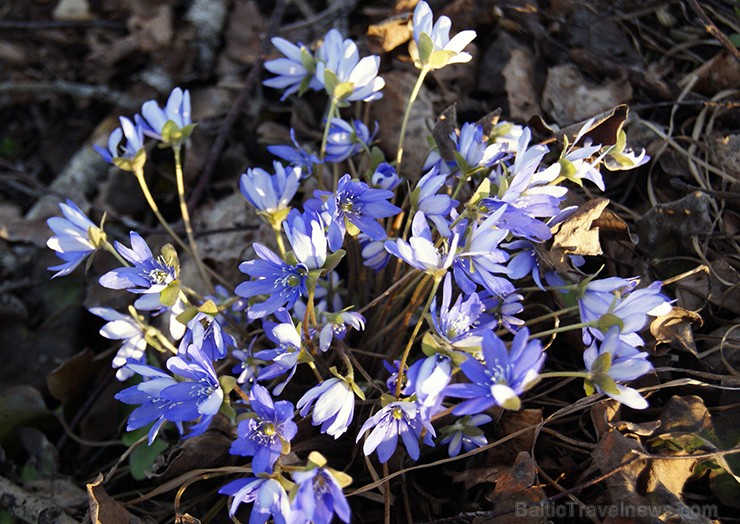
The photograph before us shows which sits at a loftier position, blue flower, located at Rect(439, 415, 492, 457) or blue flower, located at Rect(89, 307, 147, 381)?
blue flower, located at Rect(89, 307, 147, 381)

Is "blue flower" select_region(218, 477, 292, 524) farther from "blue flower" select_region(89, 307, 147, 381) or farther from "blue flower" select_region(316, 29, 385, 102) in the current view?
"blue flower" select_region(316, 29, 385, 102)

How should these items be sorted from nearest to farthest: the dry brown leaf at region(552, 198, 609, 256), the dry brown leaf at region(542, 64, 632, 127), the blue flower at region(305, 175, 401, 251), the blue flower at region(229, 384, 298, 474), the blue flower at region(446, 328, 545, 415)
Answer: the blue flower at region(446, 328, 545, 415), the blue flower at region(229, 384, 298, 474), the blue flower at region(305, 175, 401, 251), the dry brown leaf at region(552, 198, 609, 256), the dry brown leaf at region(542, 64, 632, 127)

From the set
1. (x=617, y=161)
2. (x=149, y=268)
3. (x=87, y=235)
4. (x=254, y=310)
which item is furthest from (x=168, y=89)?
(x=617, y=161)

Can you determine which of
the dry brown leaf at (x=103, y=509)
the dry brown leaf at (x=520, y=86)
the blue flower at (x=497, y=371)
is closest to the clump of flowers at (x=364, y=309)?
the blue flower at (x=497, y=371)

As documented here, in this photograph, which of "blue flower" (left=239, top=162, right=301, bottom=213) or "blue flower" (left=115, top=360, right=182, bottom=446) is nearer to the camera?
"blue flower" (left=115, top=360, right=182, bottom=446)

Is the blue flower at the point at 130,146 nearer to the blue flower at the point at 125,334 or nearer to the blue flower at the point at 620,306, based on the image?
the blue flower at the point at 125,334

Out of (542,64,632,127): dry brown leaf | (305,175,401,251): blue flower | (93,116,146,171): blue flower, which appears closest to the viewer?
(305,175,401,251): blue flower

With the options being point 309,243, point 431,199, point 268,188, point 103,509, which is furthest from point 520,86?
point 103,509

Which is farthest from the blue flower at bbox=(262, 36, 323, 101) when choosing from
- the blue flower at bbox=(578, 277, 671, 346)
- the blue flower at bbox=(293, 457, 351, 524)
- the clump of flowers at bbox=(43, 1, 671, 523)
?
the blue flower at bbox=(293, 457, 351, 524)
